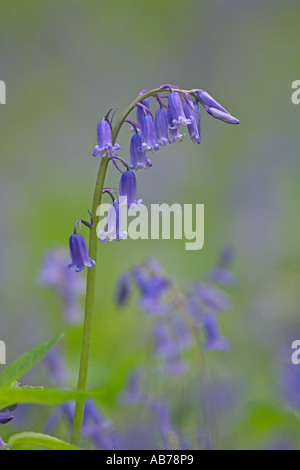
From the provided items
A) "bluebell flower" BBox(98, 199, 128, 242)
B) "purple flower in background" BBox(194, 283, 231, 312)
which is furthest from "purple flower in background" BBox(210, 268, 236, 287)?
"bluebell flower" BBox(98, 199, 128, 242)

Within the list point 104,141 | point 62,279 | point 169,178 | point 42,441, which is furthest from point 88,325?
point 169,178

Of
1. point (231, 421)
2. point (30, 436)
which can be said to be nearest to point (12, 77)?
point (231, 421)

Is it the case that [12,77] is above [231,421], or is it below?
above

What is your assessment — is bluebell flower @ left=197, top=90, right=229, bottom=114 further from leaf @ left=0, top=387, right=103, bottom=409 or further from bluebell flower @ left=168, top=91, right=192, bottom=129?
leaf @ left=0, top=387, right=103, bottom=409

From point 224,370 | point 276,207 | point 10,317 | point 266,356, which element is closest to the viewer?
point 224,370

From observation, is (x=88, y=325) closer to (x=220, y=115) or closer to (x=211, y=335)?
(x=220, y=115)

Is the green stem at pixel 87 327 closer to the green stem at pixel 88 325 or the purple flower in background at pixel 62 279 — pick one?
the green stem at pixel 88 325

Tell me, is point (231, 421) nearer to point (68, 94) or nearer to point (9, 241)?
point (9, 241)
